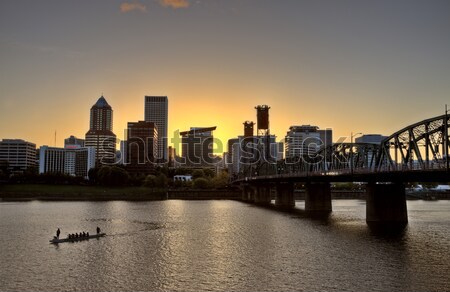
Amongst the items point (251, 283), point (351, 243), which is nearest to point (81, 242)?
point (251, 283)

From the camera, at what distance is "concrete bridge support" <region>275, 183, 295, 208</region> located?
163m

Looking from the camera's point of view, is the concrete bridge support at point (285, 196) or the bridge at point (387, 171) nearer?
the bridge at point (387, 171)

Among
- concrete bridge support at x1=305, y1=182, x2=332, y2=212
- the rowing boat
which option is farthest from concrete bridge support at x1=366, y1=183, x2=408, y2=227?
the rowing boat

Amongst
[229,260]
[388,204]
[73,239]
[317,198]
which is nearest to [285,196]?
[317,198]

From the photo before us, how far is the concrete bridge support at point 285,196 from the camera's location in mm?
163312

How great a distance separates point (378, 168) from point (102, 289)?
58.8m

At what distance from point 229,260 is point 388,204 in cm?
4899

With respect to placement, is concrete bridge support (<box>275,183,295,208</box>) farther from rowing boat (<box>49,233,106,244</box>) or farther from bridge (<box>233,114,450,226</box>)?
rowing boat (<box>49,233,106,244</box>)

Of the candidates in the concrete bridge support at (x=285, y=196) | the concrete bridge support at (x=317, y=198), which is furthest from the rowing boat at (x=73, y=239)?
the concrete bridge support at (x=285, y=196)

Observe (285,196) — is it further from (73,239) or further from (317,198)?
(73,239)

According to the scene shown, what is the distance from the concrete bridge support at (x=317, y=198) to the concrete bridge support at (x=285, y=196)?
1113 inches

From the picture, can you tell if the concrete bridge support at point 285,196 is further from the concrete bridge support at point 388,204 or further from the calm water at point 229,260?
the calm water at point 229,260

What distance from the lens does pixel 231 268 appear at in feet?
160

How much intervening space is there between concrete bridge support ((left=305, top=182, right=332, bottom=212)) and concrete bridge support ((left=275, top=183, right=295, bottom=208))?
92.7 ft
